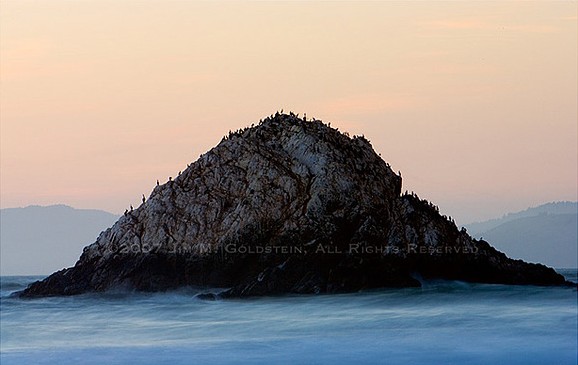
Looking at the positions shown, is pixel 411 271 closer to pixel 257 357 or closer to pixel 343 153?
pixel 343 153

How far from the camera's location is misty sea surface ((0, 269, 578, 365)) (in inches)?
1778

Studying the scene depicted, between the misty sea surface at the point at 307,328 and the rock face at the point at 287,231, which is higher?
the rock face at the point at 287,231

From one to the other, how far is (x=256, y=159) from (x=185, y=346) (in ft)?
49.7

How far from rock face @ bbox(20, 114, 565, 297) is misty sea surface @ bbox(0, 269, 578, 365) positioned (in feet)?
4.46

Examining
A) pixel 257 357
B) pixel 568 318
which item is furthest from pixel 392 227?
pixel 257 357

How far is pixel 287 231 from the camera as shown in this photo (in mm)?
58906

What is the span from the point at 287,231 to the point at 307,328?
28.3 feet

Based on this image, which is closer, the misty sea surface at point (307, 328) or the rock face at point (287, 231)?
the misty sea surface at point (307, 328)

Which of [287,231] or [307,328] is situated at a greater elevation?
[287,231]

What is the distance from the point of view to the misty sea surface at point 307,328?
45.2m

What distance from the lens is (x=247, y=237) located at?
194ft

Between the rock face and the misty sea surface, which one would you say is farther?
the rock face

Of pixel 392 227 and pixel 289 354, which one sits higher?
pixel 392 227

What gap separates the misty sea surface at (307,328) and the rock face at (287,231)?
1.36 metres
